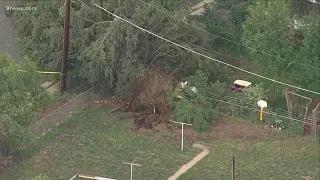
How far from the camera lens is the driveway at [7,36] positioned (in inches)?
1116

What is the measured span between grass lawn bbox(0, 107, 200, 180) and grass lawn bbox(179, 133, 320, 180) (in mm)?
858

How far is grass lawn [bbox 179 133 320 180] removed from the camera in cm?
1917

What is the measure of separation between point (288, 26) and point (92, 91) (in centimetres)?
797

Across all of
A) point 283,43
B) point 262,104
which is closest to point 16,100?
point 262,104

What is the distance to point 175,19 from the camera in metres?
24.5

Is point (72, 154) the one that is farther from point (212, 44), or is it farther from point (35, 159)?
point (212, 44)

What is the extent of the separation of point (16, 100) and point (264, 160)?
26.3ft

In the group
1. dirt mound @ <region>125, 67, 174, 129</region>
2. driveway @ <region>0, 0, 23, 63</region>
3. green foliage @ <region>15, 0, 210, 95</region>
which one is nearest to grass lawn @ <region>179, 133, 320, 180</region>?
dirt mound @ <region>125, 67, 174, 129</region>

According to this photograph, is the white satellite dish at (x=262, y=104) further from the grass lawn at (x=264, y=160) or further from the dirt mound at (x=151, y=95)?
the dirt mound at (x=151, y=95)

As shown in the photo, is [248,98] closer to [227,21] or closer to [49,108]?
[49,108]

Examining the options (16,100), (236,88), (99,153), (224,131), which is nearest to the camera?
(16,100)

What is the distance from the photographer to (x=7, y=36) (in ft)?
100

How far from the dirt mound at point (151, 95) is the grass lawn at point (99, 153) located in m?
0.89

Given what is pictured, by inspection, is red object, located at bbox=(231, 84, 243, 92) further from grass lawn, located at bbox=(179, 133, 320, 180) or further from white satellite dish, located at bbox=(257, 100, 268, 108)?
grass lawn, located at bbox=(179, 133, 320, 180)
